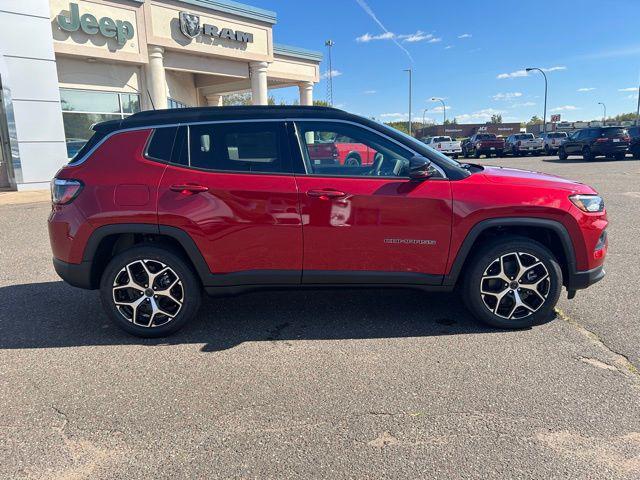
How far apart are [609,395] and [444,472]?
1.35 meters

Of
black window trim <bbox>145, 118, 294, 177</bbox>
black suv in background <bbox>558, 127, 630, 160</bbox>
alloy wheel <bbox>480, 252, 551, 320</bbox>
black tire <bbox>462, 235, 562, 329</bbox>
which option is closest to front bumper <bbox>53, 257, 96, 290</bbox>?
black window trim <bbox>145, 118, 294, 177</bbox>

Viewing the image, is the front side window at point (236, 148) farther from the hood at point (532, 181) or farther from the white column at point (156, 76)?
the white column at point (156, 76)

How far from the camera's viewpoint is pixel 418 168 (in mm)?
3615

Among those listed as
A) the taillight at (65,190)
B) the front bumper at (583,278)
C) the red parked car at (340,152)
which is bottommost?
the front bumper at (583,278)

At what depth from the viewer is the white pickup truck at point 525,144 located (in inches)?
1291

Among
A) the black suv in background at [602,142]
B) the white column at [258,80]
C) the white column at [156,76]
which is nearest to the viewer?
the white column at [156,76]

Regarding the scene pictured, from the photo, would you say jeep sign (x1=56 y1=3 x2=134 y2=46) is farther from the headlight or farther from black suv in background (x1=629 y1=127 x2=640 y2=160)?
black suv in background (x1=629 y1=127 x2=640 y2=160)

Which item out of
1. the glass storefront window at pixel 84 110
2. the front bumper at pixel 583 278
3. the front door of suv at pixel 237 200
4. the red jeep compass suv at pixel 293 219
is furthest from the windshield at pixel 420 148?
the glass storefront window at pixel 84 110

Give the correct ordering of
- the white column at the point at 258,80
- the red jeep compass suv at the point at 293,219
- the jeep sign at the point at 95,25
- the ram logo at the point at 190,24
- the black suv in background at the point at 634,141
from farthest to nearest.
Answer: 1. the black suv in background at the point at 634,141
2. the white column at the point at 258,80
3. the ram logo at the point at 190,24
4. the jeep sign at the point at 95,25
5. the red jeep compass suv at the point at 293,219

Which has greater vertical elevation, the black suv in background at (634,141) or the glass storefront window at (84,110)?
the glass storefront window at (84,110)

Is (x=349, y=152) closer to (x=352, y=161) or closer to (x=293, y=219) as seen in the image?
(x=352, y=161)

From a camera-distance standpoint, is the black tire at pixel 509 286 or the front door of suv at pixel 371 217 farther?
the black tire at pixel 509 286

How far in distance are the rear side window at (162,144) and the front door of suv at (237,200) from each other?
49 millimetres

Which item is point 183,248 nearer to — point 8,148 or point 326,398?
point 326,398
